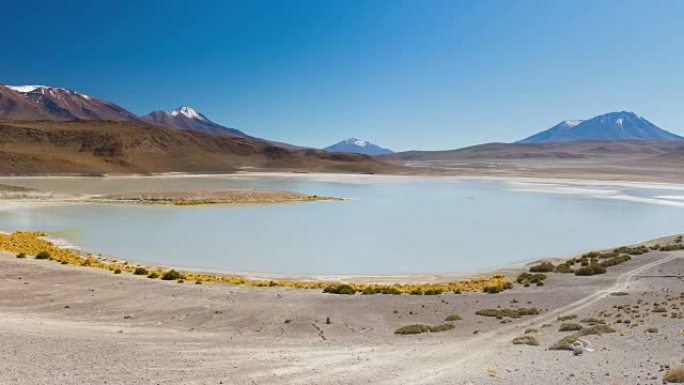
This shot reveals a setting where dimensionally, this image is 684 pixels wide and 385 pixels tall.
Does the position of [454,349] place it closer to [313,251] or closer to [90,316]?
[90,316]

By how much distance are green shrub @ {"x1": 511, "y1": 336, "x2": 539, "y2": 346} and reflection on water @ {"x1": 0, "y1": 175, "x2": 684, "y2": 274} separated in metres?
9.44

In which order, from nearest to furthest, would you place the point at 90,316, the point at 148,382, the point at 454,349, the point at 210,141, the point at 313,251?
the point at 148,382 < the point at 454,349 < the point at 90,316 < the point at 313,251 < the point at 210,141

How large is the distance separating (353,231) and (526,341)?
19722 mm

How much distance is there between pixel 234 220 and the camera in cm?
3462

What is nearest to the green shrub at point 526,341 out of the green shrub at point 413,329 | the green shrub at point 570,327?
the green shrub at point 570,327

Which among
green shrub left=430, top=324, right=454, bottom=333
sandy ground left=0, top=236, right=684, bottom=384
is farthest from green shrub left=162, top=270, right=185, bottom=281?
green shrub left=430, top=324, right=454, bottom=333

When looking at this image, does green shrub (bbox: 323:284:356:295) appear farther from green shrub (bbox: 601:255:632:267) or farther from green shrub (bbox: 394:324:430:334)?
green shrub (bbox: 601:255:632:267)

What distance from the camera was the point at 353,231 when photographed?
97.0 feet

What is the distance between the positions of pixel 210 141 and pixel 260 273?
133 meters

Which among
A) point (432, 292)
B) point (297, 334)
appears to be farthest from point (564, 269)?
point (297, 334)

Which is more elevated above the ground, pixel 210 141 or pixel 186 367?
pixel 210 141

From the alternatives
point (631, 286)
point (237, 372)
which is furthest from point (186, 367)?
point (631, 286)

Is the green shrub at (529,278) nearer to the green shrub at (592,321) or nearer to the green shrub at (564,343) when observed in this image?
the green shrub at (592,321)

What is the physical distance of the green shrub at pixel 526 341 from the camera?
32.4 feet
